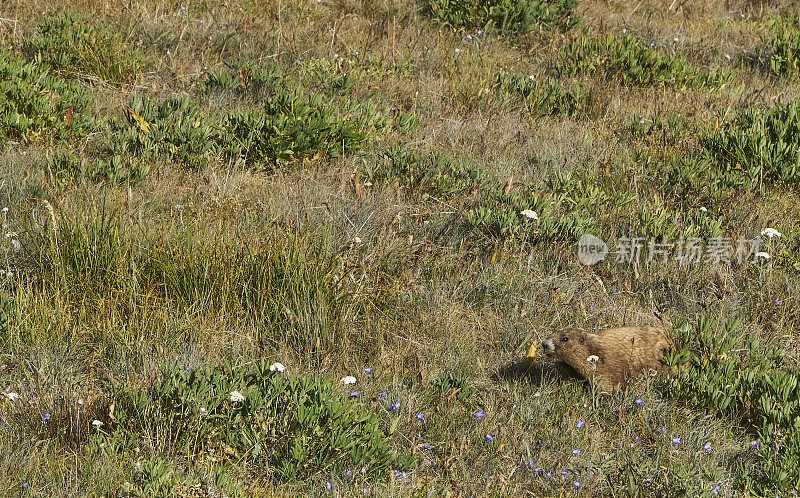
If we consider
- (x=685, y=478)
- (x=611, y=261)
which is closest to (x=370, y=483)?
(x=685, y=478)

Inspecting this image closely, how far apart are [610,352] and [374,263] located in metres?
1.36

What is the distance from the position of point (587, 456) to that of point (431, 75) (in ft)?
14.9

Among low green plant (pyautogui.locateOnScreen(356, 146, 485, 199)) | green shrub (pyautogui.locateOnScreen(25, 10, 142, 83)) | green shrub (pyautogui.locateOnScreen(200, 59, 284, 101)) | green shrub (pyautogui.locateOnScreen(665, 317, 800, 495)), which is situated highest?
green shrub (pyautogui.locateOnScreen(25, 10, 142, 83))

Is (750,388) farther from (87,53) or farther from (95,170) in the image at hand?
(87,53)

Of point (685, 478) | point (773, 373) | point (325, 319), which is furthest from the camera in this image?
point (325, 319)

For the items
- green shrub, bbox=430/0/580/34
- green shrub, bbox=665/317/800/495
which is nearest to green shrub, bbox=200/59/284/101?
green shrub, bbox=430/0/580/34

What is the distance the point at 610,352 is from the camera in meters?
3.47

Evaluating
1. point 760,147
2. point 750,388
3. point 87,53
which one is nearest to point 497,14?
point 760,147

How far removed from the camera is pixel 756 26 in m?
8.84

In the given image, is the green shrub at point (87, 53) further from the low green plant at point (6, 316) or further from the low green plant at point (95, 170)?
the low green plant at point (6, 316)

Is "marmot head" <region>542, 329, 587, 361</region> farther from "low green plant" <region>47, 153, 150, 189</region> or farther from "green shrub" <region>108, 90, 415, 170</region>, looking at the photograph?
"low green plant" <region>47, 153, 150, 189</region>

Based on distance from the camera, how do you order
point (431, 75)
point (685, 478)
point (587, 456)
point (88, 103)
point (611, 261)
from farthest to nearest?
point (431, 75)
point (88, 103)
point (611, 261)
point (587, 456)
point (685, 478)

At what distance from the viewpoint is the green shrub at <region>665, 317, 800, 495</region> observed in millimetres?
2908

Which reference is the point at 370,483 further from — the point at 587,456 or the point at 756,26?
the point at 756,26
